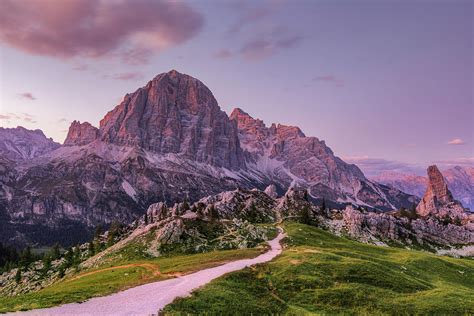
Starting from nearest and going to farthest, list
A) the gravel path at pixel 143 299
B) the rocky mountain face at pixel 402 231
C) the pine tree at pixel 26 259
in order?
1. the gravel path at pixel 143 299
2. the rocky mountain face at pixel 402 231
3. the pine tree at pixel 26 259

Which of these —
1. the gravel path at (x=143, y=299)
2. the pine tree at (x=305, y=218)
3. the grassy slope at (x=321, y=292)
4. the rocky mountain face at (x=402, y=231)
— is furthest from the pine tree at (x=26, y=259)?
the grassy slope at (x=321, y=292)

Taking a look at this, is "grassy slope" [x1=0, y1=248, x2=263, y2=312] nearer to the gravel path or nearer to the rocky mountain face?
the gravel path

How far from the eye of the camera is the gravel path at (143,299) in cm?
4162

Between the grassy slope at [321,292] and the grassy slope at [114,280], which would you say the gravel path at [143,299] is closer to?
the grassy slope at [321,292]

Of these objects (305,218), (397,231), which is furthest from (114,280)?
(397,231)

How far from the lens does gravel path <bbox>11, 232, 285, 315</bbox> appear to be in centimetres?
4162

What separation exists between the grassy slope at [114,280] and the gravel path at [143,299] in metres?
2.30

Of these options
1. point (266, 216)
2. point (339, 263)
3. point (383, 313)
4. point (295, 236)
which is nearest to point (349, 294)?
point (383, 313)

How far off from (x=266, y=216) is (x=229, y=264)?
4149 inches

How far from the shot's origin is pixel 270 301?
50.7 m

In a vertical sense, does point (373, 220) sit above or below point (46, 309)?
below

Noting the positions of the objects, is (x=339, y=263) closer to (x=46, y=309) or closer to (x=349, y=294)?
(x=349, y=294)

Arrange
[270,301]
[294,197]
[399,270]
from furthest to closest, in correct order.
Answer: [294,197], [399,270], [270,301]

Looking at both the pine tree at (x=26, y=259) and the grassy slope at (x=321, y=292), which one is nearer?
the grassy slope at (x=321, y=292)
